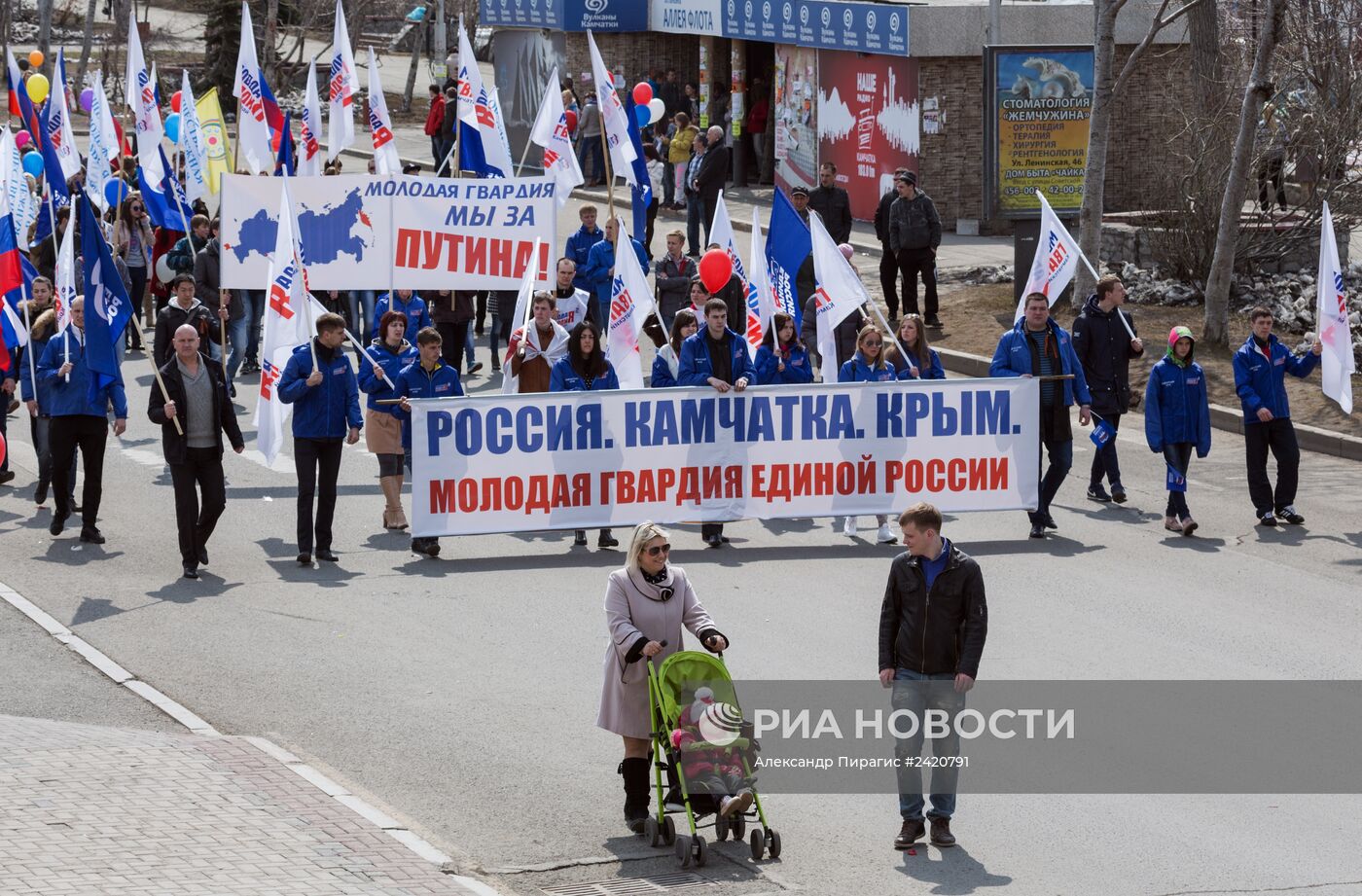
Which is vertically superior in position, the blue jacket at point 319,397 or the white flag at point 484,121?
the white flag at point 484,121

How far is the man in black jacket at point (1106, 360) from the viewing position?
15906 mm

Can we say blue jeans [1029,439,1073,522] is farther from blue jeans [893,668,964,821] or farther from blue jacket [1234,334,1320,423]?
blue jeans [893,668,964,821]

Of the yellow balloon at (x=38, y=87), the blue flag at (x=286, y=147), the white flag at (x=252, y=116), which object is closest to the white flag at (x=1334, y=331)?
the white flag at (x=252, y=116)

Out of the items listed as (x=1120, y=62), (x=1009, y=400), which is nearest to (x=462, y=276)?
(x=1009, y=400)

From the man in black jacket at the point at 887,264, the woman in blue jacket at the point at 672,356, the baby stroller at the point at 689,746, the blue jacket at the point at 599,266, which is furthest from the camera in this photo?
the man in black jacket at the point at 887,264

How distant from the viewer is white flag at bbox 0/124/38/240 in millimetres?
16891

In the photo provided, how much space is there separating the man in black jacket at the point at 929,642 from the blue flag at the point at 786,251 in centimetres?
693

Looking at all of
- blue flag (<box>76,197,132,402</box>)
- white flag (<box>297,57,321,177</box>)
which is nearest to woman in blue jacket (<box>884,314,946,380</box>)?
blue flag (<box>76,197,132,402</box>)

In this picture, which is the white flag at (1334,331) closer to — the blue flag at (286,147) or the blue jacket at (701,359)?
the blue jacket at (701,359)

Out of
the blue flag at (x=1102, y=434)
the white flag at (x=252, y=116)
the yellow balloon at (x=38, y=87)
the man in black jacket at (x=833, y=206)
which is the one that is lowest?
the blue flag at (x=1102, y=434)

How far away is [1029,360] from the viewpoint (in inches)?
596

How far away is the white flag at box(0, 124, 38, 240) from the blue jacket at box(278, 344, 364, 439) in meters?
3.45

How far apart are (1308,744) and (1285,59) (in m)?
15.2

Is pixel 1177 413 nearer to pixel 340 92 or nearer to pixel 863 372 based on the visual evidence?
pixel 863 372
